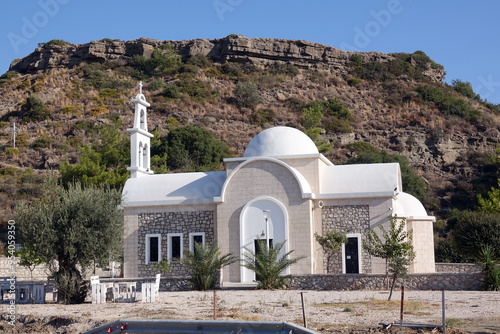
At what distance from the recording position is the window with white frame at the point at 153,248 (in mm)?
26484

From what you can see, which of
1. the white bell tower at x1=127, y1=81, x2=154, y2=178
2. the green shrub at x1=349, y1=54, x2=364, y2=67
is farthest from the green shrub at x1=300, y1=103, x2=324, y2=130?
the white bell tower at x1=127, y1=81, x2=154, y2=178

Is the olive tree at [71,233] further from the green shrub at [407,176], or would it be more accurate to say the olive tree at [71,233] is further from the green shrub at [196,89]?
the green shrub at [196,89]

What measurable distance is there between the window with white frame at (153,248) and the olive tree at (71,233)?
706 centimetres

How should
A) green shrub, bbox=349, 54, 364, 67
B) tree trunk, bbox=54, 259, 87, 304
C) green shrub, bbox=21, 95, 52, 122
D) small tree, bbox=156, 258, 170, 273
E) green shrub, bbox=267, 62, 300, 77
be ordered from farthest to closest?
green shrub, bbox=349, 54, 364, 67
green shrub, bbox=267, 62, 300, 77
green shrub, bbox=21, 95, 52, 122
small tree, bbox=156, 258, 170, 273
tree trunk, bbox=54, 259, 87, 304

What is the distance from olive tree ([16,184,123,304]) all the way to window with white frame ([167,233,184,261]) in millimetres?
6930

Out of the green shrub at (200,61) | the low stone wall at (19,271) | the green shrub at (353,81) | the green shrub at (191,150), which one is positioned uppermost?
the green shrub at (200,61)

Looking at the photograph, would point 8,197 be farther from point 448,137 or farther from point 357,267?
point 448,137

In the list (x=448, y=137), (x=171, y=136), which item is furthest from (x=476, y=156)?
(x=171, y=136)

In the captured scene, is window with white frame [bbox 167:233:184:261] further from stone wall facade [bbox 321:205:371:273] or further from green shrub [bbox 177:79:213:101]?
green shrub [bbox 177:79:213:101]

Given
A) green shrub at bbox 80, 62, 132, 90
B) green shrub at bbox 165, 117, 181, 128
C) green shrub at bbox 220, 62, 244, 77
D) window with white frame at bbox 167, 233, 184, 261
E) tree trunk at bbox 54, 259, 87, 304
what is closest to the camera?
tree trunk at bbox 54, 259, 87, 304

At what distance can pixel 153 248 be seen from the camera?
26641mm

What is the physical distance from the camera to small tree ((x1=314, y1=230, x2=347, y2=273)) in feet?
79.4

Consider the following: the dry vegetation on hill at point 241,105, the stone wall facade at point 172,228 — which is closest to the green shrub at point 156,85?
the dry vegetation on hill at point 241,105

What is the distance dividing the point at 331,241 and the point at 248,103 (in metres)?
43.3
